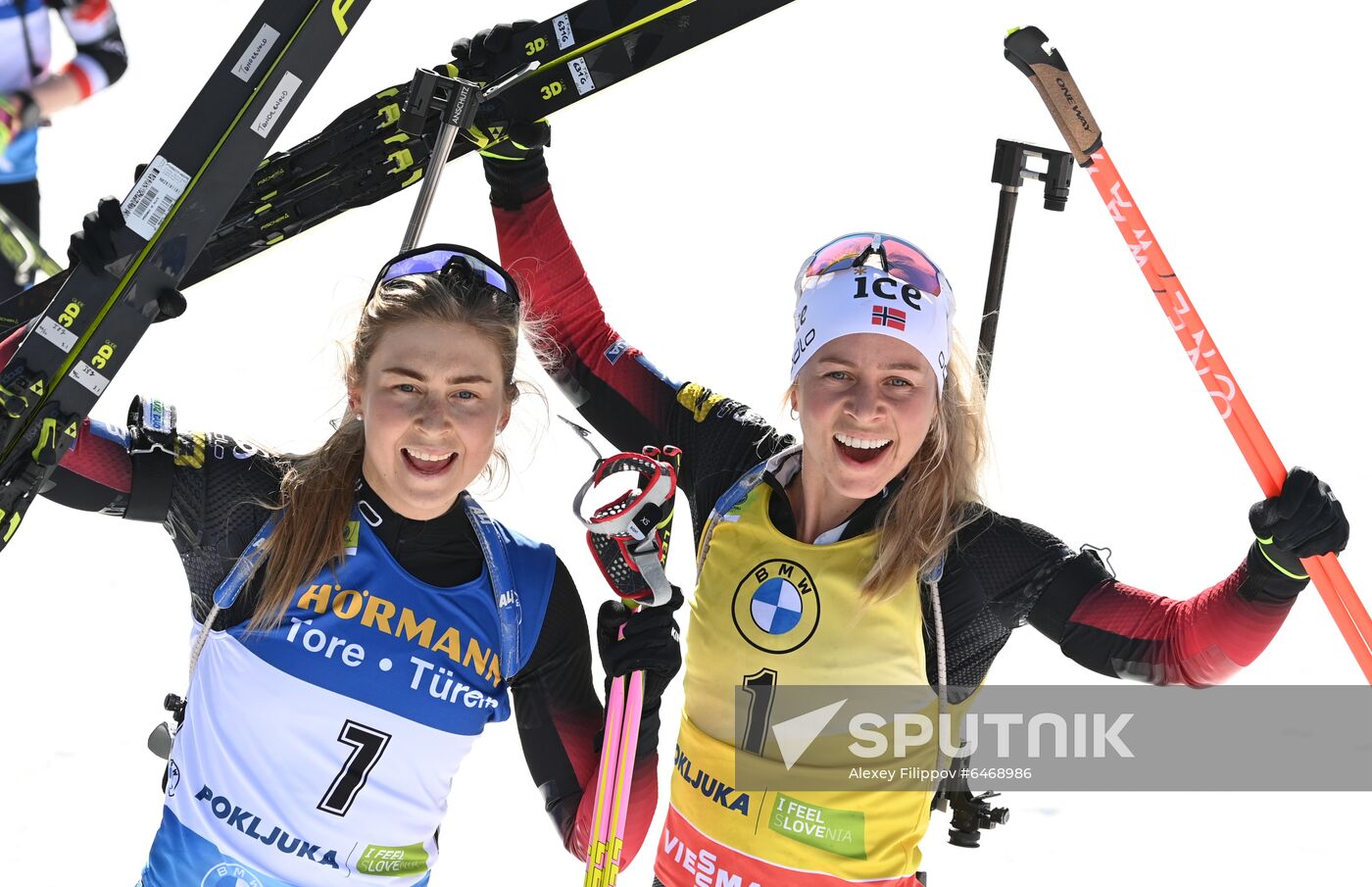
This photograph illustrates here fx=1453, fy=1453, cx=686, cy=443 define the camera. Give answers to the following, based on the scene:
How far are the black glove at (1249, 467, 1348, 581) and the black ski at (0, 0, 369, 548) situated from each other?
6.03ft

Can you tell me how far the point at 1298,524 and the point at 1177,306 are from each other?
1.94 feet

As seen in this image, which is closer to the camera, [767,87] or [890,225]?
[890,225]

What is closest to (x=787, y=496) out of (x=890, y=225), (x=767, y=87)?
(x=890, y=225)

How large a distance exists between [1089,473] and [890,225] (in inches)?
70.6

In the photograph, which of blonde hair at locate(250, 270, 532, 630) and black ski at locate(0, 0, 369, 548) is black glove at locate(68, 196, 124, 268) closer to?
black ski at locate(0, 0, 369, 548)

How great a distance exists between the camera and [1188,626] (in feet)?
8.42

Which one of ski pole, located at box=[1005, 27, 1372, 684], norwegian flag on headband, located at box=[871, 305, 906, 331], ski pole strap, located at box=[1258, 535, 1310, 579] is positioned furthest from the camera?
ski pole, located at box=[1005, 27, 1372, 684]

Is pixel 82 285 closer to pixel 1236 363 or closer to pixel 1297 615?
pixel 1297 615

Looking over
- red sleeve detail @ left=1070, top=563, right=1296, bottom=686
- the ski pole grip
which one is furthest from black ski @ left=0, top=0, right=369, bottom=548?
red sleeve detail @ left=1070, top=563, right=1296, bottom=686

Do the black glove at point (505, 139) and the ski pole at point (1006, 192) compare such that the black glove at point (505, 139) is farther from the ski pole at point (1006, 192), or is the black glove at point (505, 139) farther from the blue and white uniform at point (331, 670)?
the ski pole at point (1006, 192)

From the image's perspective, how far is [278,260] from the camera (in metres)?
7.68

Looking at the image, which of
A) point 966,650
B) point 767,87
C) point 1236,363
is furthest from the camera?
point 767,87

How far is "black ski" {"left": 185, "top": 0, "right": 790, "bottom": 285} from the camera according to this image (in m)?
2.97


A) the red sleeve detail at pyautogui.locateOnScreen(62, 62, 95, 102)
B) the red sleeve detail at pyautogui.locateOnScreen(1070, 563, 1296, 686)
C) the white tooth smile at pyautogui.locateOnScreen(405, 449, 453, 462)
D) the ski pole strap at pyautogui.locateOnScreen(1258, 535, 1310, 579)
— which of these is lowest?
the white tooth smile at pyautogui.locateOnScreen(405, 449, 453, 462)
